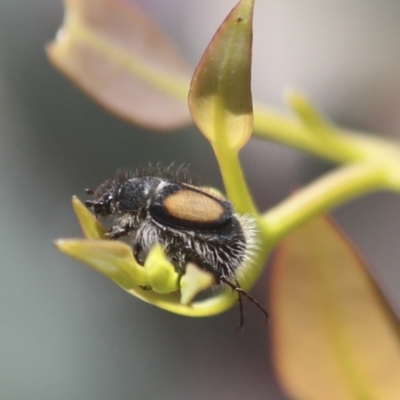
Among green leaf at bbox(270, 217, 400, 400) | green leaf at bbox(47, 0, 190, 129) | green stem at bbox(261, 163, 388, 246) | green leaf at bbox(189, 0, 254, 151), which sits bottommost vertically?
green leaf at bbox(270, 217, 400, 400)

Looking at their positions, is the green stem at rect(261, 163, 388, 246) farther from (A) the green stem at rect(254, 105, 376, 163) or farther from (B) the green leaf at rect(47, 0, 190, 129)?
(B) the green leaf at rect(47, 0, 190, 129)

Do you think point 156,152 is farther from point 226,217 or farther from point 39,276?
point 226,217

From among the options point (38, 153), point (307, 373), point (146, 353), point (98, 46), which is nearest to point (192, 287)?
point (307, 373)

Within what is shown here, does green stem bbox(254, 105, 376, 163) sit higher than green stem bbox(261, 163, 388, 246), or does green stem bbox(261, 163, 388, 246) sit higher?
green stem bbox(254, 105, 376, 163)

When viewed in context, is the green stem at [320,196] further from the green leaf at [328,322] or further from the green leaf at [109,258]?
the green leaf at [109,258]

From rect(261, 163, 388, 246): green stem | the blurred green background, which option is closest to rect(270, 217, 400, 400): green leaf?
rect(261, 163, 388, 246): green stem

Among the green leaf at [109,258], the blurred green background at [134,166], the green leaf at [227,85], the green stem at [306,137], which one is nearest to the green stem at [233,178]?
the green leaf at [227,85]
